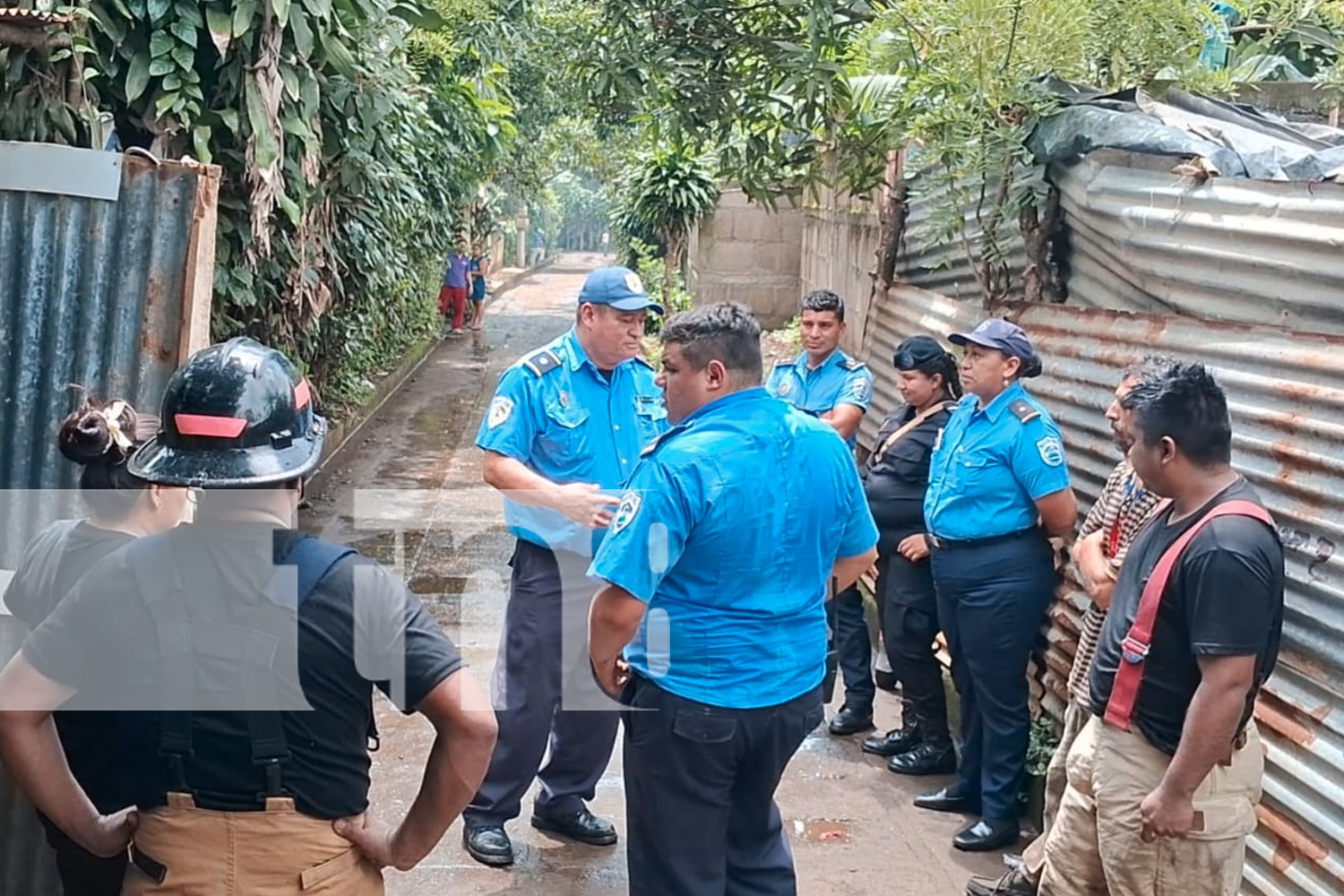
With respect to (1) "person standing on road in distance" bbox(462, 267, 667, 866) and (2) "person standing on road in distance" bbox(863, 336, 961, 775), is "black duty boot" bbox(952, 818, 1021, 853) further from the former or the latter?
Result: (1) "person standing on road in distance" bbox(462, 267, 667, 866)

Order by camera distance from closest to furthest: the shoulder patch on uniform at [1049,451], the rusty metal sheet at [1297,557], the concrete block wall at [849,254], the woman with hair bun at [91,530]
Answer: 1. the woman with hair bun at [91,530]
2. the rusty metal sheet at [1297,557]
3. the shoulder patch on uniform at [1049,451]
4. the concrete block wall at [849,254]

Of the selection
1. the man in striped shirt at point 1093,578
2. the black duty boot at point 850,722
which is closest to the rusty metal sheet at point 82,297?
the man in striped shirt at point 1093,578

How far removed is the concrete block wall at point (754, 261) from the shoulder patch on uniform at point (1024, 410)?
11040mm

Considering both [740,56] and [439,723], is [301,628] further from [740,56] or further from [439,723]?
[740,56]

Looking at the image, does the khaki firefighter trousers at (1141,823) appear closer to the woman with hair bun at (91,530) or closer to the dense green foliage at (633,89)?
the woman with hair bun at (91,530)

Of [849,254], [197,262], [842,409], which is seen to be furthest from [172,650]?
[849,254]

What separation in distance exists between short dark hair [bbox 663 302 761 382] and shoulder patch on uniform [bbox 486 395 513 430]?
1.09 m

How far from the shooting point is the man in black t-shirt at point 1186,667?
108 inches

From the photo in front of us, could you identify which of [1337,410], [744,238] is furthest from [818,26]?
[744,238]

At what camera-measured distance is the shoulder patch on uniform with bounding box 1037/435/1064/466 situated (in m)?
4.25

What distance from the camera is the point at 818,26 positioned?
6297 millimetres

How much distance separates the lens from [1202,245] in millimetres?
4062

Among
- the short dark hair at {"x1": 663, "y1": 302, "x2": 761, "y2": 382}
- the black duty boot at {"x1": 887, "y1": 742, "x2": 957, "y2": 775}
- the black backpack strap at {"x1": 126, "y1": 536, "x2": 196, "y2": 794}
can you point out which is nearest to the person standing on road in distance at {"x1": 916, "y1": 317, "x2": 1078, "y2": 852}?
the black duty boot at {"x1": 887, "y1": 742, "x2": 957, "y2": 775}

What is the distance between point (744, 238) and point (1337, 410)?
503 inches
